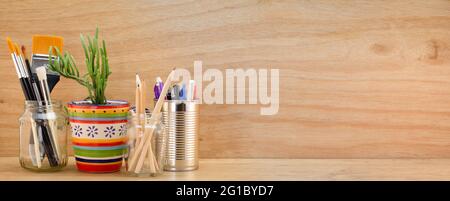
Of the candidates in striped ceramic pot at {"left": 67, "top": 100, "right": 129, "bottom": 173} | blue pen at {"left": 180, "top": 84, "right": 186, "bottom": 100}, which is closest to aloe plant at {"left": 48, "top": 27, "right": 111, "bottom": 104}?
striped ceramic pot at {"left": 67, "top": 100, "right": 129, "bottom": 173}

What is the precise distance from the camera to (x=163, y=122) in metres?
1.20

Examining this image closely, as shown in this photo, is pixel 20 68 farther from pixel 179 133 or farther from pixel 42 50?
pixel 179 133

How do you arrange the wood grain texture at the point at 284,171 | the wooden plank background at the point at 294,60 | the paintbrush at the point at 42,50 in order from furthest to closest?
1. the wooden plank background at the point at 294,60
2. the paintbrush at the point at 42,50
3. the wood grain texture at the point at 284,171

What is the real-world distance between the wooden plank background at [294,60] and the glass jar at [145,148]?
0.22 metres

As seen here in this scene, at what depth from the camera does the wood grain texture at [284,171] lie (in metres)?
1.11

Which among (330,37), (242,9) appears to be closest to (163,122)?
(242,9)

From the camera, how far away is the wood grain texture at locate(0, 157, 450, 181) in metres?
1.11

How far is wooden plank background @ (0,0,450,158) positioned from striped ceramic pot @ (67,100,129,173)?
0.20 meters

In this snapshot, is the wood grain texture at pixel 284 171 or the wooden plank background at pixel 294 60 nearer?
the wood grain texture at pixel 284 171

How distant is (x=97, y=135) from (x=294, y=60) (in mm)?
479

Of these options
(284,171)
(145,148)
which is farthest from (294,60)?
(145,148)

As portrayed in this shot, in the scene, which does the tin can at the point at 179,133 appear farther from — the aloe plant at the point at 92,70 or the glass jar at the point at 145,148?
the aloe plant at the point at 92,70

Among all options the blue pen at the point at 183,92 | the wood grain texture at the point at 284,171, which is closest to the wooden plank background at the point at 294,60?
the wood grain texture at the point at 284,171

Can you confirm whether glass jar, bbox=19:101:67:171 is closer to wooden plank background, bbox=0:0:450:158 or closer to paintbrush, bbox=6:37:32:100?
paintbrush, bbox=6:37:32:100
